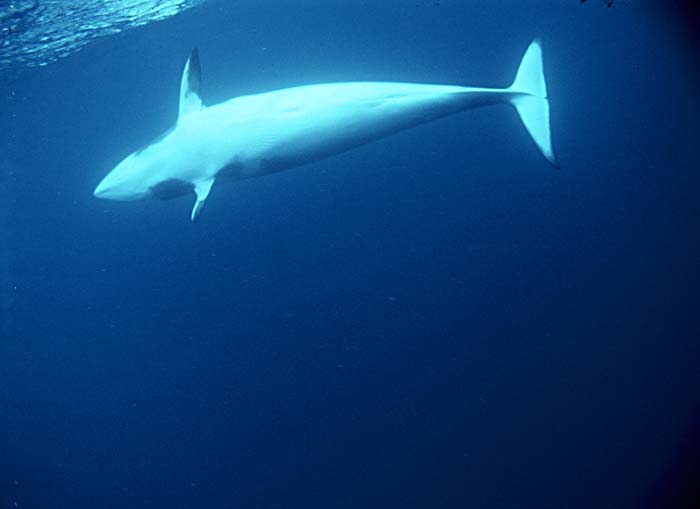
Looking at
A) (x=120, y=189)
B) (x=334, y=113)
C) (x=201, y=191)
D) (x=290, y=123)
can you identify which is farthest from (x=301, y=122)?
(x=120, y=189)

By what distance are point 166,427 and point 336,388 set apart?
18.6 feet

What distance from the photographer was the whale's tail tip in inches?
291

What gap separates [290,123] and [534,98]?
11.5 ft

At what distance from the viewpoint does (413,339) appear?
14.1 m

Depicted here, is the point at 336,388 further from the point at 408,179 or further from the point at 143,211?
the point at 143,211

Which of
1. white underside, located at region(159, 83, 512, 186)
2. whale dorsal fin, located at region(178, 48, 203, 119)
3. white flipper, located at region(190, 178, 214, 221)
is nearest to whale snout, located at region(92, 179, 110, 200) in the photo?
white underside, located at region(159, 83, 512, 186)

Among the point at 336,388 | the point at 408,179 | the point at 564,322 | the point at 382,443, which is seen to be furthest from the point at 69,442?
the point at 564,322

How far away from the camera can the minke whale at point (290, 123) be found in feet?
23.5

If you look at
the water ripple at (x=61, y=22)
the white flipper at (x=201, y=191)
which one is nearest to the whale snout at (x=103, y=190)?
the white flipper at (x=201, y=191)

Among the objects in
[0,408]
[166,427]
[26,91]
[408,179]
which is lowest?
[166,427]

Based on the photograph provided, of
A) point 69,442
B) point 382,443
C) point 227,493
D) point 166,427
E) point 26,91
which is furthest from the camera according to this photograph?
point 26,91

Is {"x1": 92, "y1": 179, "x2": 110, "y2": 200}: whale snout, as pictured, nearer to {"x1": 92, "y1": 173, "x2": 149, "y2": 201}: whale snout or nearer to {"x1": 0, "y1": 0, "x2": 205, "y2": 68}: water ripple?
{"x1": 92, "y1": 173, "x2": 149, "y2": 201}: whale snout

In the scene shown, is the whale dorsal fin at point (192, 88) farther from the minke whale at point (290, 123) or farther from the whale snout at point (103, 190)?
the whale snout at point (103, 190)

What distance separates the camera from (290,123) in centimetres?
725
